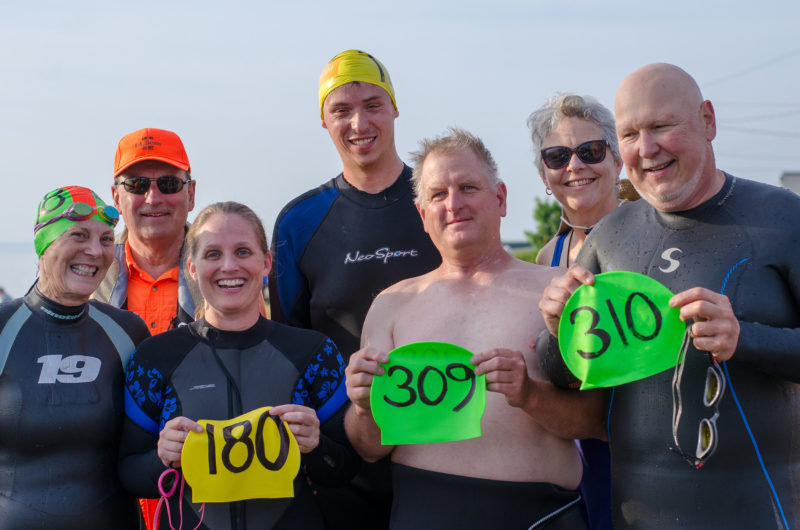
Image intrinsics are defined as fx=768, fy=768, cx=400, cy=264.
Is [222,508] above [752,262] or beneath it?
beneath

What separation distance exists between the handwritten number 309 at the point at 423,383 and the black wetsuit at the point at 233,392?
551 mm

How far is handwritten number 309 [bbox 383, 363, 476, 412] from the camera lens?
3.22 meters

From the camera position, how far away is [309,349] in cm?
Result: 377

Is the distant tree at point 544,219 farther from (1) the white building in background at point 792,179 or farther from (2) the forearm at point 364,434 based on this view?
(2) the forearm at point 364,434

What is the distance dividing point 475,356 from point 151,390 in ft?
5.22

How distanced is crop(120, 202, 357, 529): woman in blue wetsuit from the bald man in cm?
109

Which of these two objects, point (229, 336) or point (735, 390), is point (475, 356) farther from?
point (229, 336)

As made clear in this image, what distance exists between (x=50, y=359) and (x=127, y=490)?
29.5 inches

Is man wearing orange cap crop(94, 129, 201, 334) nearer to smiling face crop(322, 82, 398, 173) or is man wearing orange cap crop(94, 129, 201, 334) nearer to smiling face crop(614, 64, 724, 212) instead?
smiling face crop(322, 82, 398, 173)

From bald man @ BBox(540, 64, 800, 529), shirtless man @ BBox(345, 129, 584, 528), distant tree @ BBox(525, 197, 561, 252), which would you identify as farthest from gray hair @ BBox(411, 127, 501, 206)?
distant tree @ BBox(525, 197, 561, 252)

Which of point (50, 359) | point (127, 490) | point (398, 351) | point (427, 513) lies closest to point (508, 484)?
point (427, 513)

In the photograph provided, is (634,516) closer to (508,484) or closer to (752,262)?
(508,484)

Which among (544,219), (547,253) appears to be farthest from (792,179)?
(547,253)

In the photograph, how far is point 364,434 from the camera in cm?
355
